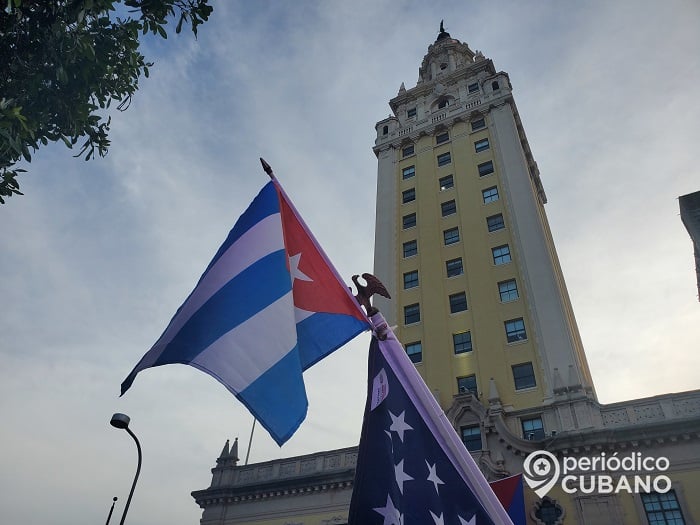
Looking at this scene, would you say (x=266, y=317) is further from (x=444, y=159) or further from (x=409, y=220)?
(x=444, y=159)

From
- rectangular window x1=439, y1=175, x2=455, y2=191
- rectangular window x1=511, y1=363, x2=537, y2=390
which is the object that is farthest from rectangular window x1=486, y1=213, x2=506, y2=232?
rectangular window x1=511, y1=363, x2=537, y2=390

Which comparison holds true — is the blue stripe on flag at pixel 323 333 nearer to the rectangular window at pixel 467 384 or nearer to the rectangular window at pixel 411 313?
the rectangular window at pixel 467 384

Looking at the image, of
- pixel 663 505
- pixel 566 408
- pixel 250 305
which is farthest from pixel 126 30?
pixel 663 505

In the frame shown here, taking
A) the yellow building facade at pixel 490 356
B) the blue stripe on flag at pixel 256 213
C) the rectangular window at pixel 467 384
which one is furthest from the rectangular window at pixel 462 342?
the blue stripe on flag at pixel 256 213

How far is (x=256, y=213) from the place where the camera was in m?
9.29

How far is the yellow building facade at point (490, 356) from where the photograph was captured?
21594 mm

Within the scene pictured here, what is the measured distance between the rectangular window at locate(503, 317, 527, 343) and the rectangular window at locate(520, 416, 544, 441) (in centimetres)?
500

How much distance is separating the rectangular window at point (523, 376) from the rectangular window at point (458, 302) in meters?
5.54

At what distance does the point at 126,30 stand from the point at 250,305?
8.16 metres

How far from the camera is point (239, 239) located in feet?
29.1

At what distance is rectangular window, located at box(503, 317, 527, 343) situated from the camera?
29.0 meters

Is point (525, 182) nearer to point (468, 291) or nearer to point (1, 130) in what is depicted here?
point (468, 291)

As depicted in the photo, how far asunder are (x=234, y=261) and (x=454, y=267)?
90.7 ft

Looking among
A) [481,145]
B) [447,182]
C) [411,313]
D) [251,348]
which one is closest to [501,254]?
[411,313]
